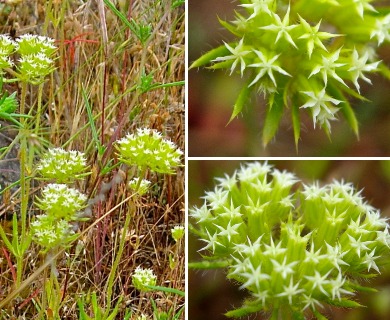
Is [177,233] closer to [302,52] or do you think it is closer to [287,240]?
[287,240]

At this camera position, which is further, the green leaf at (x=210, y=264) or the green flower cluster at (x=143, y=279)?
the green flower cluster at (x=143, y=279)

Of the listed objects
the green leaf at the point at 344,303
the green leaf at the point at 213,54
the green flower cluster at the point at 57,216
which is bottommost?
the green leaf at the point at 344,303

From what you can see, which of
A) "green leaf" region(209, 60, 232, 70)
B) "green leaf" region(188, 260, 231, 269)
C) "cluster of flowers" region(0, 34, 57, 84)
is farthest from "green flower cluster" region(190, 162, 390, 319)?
"cluster of flowers" region(0, 34, 57, 84)

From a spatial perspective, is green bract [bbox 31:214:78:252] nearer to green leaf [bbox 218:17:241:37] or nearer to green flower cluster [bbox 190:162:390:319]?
green flower cluster [bbox 190:162:390:319]

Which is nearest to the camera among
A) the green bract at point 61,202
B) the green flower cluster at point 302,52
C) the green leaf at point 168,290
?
the green flower cluster at point 302,52

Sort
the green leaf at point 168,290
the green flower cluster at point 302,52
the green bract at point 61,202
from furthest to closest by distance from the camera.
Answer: the green leaf at point 168,290 < the green bract at point 61,202 < the green flower cluster at point 302,52

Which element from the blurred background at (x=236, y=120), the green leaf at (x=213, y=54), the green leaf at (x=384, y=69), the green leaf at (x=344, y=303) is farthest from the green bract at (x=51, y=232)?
the green leaf at (x=384, y=69)

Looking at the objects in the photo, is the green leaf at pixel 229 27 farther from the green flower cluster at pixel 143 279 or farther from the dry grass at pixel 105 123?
the green flower cluster at pixel 143 279
